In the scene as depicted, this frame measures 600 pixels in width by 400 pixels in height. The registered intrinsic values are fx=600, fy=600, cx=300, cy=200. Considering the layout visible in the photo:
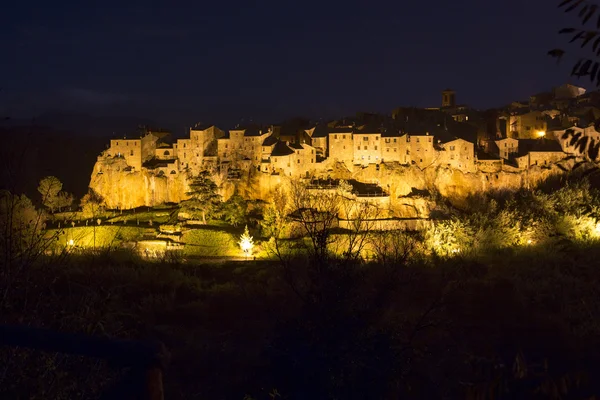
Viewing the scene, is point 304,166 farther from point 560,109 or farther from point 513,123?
point 560,109

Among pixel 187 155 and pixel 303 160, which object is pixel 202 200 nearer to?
pixel 187 155

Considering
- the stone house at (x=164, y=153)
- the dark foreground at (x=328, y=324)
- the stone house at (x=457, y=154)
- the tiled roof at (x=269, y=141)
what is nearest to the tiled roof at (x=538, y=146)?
the stone house at (x=457, y=154)

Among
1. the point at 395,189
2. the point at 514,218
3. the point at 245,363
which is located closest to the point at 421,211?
the point at 395,189

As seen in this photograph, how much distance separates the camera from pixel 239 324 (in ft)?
70.5

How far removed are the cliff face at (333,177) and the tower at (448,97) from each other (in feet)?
58.0

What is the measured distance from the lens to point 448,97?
53438mm

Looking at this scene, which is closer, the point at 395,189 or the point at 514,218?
the point at 514,218

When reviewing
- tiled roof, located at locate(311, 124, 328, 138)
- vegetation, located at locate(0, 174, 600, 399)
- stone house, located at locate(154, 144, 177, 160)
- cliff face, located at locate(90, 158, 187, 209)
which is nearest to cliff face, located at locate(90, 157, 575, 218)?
cliff face, located at locate(90, 158, 187, 209)

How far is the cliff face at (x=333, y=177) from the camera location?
34969mm

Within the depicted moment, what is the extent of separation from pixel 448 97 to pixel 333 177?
74.7 ft

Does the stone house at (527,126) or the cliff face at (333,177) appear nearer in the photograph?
the cliff face at (333,177)

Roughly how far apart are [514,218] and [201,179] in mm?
16956

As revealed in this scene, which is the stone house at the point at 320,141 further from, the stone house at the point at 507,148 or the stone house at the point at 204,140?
the stone house at the point at 507,148

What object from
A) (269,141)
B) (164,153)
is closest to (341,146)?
(269,141)
